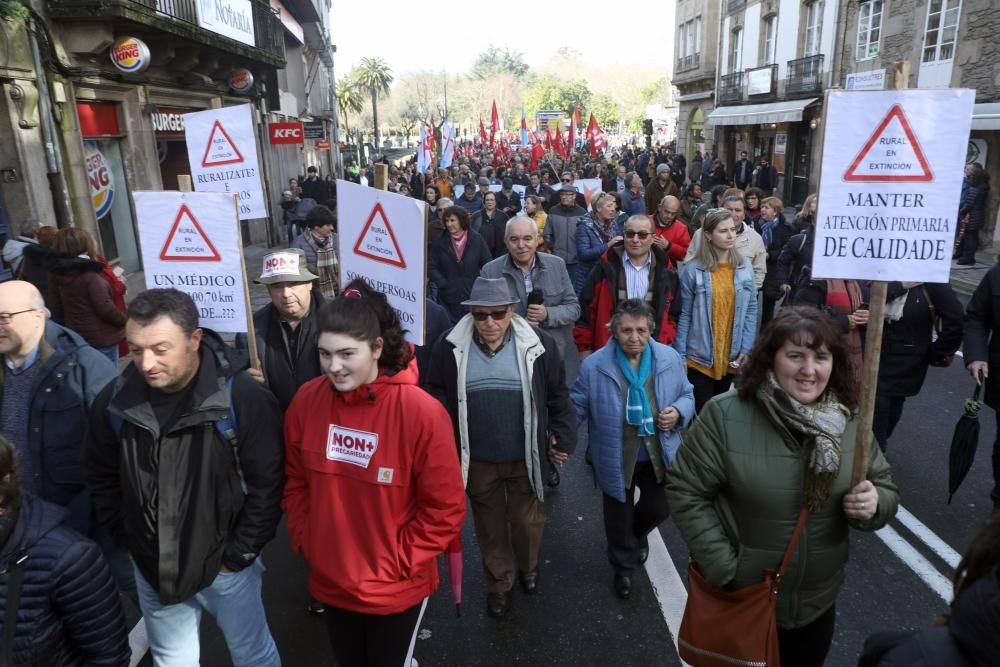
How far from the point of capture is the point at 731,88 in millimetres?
29203

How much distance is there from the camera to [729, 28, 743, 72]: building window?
29031mm

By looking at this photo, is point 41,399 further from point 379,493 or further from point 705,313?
point 705,313

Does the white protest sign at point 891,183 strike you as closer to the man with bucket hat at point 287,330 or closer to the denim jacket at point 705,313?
the denim jacket at point 705,313

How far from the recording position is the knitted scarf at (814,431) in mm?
2195

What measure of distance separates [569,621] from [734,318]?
239 centimetres

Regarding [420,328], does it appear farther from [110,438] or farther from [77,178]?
[77,178]

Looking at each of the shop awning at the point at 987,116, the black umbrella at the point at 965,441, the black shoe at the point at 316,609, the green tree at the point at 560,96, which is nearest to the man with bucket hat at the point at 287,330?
the black shoe at the point at 316,609

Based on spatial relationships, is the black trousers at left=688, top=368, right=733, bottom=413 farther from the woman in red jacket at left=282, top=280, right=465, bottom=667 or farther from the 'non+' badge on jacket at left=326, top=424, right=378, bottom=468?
the 'non+' badge on jacket at left=326, top=424, right=378, bottom=468

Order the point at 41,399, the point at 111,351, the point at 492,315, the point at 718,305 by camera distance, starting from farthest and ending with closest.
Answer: the point at 111,351, the point at 718,305, the point at 492,315, the point at 41,399

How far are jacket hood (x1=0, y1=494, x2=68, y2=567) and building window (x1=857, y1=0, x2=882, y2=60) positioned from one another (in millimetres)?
22013

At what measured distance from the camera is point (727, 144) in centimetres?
3127

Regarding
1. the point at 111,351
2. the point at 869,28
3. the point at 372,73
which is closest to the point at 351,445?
the point at 111,351

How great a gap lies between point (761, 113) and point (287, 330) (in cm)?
2455

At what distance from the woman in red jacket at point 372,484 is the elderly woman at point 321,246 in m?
4.09
